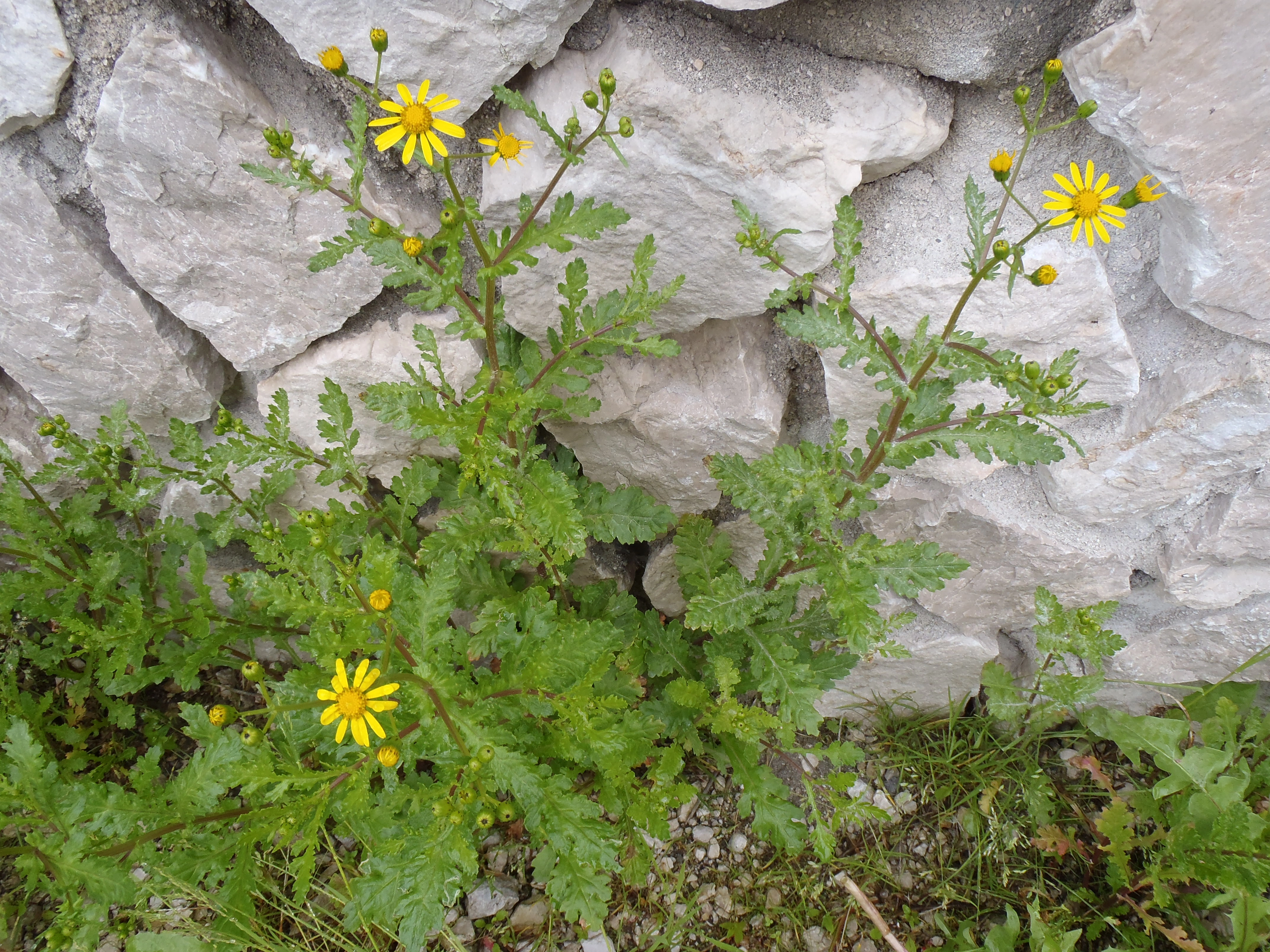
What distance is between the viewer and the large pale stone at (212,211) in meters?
2.04

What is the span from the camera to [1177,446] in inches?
88.0

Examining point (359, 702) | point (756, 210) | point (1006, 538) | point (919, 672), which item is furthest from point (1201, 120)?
point (359, 702)

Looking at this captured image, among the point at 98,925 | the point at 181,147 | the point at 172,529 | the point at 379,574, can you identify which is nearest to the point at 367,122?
the point at 181,147

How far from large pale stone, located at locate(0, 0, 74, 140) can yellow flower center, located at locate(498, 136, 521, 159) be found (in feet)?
4.00

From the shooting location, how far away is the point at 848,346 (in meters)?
1.88

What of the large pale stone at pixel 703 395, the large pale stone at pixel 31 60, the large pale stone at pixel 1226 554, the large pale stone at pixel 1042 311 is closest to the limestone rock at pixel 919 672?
the large pale stone at pixel 1226 554

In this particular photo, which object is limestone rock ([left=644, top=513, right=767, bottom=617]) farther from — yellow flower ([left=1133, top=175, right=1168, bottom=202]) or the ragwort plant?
yellow flower ([left=1133, top=175, right=1168, bottom=202])

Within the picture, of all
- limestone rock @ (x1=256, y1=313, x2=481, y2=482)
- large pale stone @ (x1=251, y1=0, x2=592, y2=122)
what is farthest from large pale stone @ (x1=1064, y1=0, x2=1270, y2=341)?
limestone rock @ (x1=256, y1=313, x2=481, y2=482)

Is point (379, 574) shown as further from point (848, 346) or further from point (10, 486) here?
point (10, 486)

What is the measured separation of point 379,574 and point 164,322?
4.88 feet

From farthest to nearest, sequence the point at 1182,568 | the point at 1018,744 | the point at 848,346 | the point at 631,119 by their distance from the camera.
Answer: the point at 1018,744 → the point at 1182,568 → the point at 631,119 → the point at 848,346

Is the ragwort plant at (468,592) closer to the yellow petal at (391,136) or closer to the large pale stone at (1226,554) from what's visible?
the yellow petal at (391,136)

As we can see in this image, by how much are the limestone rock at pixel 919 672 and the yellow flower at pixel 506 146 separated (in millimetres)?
2123

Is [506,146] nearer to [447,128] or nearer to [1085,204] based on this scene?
[447,128]
